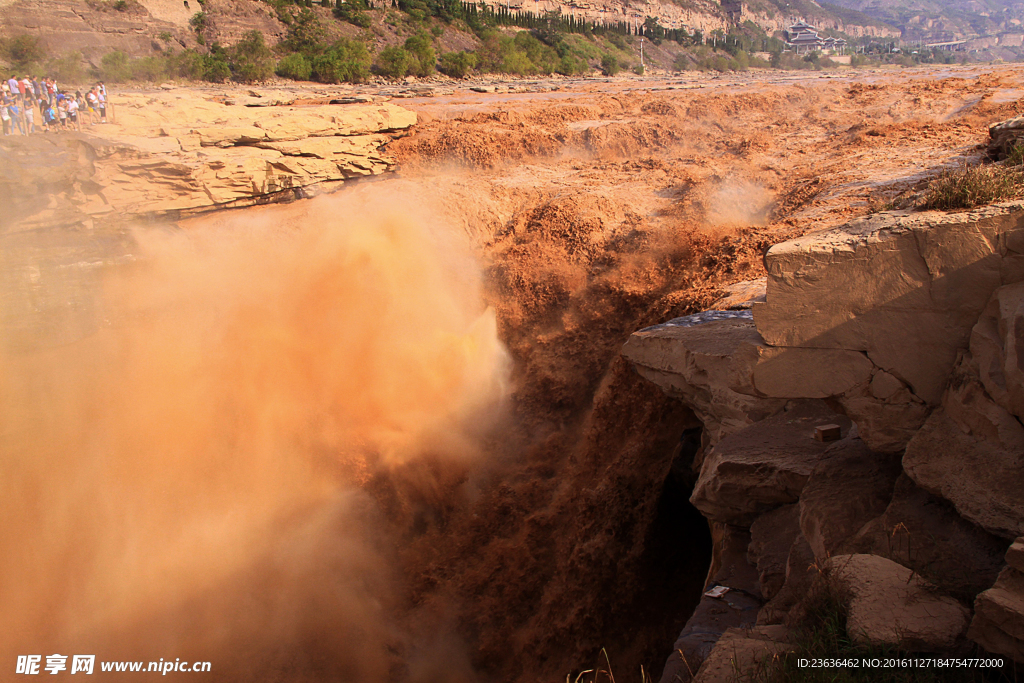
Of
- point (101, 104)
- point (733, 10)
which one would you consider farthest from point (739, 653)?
point (733, 10)

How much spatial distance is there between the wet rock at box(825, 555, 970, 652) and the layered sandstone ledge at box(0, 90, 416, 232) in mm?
9631

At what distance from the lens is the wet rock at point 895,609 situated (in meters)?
2.49

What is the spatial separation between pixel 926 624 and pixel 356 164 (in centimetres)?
1117

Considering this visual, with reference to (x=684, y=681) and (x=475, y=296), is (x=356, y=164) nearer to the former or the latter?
(x=475, y=296)

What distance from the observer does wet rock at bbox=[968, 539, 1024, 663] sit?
7.39 ft

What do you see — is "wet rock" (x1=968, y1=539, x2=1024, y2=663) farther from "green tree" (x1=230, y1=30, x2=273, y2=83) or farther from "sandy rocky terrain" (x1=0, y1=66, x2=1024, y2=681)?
"green tree" (x1=230, y1=30, x2=273, y2=83)

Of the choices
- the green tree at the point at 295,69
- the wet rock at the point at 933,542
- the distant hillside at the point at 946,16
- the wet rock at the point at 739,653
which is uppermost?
the distant hillside at the point at 946,16

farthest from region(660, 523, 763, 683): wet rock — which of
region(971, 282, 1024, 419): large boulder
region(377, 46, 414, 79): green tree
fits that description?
region(377, 46, 414, 79): green tree

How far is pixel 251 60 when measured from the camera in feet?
80.7

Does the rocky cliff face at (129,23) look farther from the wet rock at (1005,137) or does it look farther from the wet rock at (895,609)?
the wet rock at (895,609)

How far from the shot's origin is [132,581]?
6.73m

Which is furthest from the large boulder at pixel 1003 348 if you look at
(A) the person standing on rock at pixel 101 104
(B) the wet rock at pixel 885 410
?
(A) the person standing on rock at pixel 101 104

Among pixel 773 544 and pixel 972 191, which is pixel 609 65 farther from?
pixel 773 544

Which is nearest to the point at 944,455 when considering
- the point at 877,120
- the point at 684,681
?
the point at 684,681
